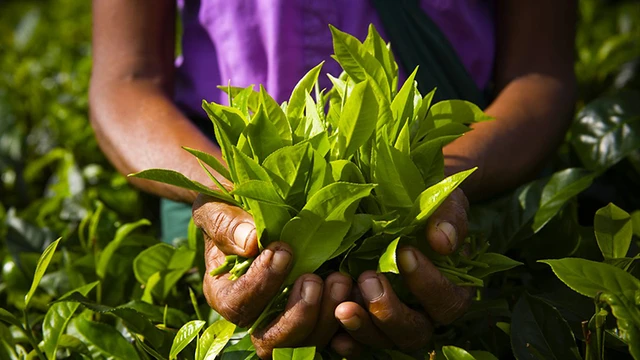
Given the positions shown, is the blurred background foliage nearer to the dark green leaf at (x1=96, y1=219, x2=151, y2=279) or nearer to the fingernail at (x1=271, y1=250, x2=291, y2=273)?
the dark green leaf at (x1=96, y1=219, x2=151, y2=279)

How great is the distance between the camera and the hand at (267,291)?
2.97ft

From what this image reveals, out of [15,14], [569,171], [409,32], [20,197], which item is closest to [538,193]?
[569,171]

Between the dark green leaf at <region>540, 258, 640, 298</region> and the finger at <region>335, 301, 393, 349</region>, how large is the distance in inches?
9.9

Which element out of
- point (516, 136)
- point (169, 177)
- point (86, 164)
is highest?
point (169, 177)

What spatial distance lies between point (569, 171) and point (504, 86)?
418 millimetres

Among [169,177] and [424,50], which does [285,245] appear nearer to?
[169,177]

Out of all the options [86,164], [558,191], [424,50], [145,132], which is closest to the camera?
[558,191]

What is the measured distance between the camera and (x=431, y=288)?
3.06 feet

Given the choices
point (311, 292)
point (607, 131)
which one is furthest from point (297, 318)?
point (607, 131)

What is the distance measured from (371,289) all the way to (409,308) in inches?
3.6

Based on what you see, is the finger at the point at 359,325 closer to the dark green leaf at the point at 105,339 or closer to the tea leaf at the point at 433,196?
the tea leaf at the point at 433,196

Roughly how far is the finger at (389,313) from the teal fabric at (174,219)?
2.45 ft

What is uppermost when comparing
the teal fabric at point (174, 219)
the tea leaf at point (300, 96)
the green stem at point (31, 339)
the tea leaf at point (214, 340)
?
the tea leaf at point (300, 96)

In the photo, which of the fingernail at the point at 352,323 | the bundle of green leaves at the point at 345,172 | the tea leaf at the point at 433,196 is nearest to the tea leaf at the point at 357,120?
the bundle of green leaves at the point at 345,172
